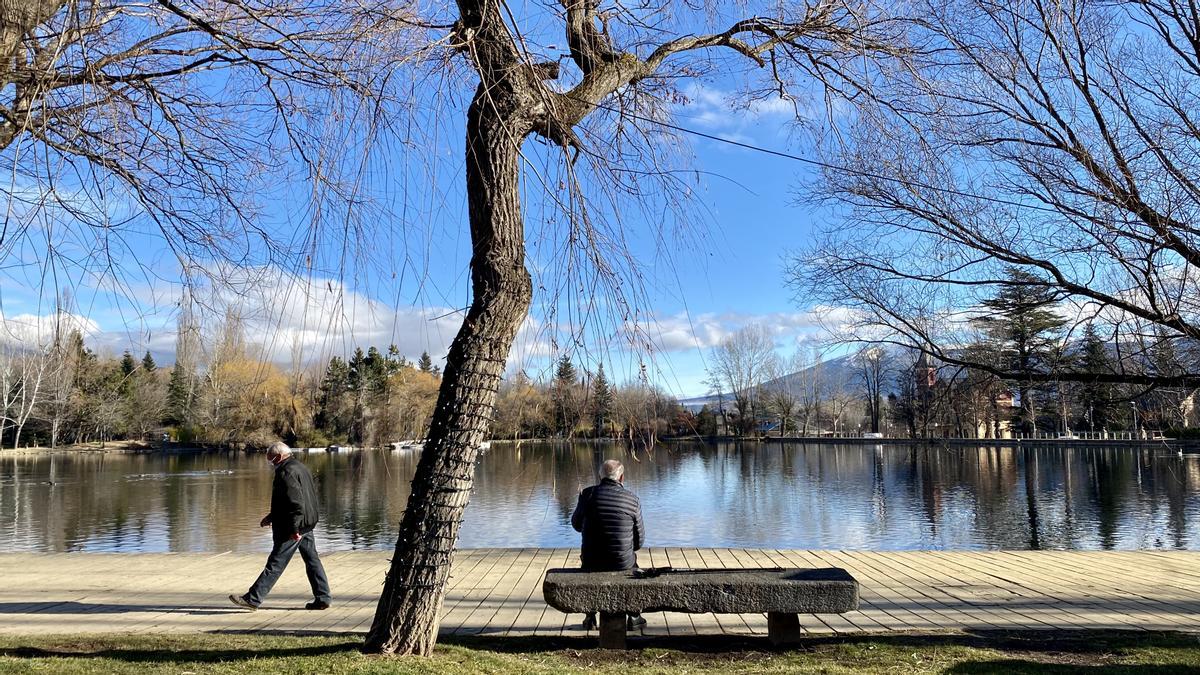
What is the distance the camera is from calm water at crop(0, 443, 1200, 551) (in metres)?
17.1

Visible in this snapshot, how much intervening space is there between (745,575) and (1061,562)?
21.3 ft

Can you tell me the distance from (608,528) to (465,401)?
207cm

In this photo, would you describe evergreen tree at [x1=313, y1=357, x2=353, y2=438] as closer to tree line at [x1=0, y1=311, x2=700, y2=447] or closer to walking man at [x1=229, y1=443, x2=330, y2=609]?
tree line at [x1=0, y1=311, x2=700, y2=447]

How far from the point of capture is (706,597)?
5.53m

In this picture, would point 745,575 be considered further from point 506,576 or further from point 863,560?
point 863,560

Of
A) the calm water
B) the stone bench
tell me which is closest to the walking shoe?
the calm water

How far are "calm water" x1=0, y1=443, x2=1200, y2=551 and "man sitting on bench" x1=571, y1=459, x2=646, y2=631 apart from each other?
0.40m

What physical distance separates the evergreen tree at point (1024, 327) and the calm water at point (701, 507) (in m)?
3.31

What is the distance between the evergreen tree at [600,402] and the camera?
12.3 feet

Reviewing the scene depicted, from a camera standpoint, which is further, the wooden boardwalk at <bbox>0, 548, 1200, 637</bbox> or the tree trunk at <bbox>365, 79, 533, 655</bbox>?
the wooden boardwalk at <bbox>0, 548, 1200, 637</bbox>

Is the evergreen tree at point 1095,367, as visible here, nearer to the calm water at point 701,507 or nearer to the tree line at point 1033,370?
the tree line at point 1033,370

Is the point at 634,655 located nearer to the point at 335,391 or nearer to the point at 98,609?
the point at 335,391

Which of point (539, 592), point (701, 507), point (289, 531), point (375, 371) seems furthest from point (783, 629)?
point (701, 507)

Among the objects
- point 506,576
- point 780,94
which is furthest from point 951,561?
point 780,94
